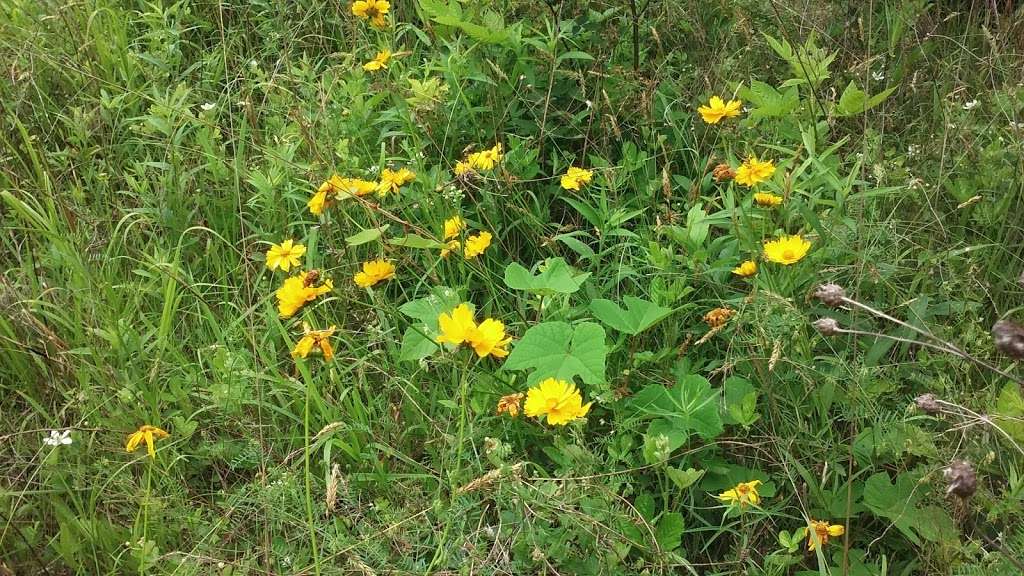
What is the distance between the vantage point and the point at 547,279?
1724mm

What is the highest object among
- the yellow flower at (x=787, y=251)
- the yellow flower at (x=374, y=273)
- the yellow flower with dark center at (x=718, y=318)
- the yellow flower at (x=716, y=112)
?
the yellow flower at (x=716, y=112)

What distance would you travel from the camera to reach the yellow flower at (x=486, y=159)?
2088 millimetres

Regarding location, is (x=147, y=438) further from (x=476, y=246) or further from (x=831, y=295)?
(x=831, y=295)

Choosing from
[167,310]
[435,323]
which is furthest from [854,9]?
[167,310]

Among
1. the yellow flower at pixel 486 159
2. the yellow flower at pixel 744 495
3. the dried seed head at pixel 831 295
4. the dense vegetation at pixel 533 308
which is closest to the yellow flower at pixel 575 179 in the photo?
the dense vegetation at pixel 533 308

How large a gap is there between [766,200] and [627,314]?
395mm

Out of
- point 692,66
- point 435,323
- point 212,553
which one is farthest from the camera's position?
point 692,66

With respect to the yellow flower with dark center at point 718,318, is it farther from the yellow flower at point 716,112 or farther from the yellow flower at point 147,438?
the yellow flower at point 147,438

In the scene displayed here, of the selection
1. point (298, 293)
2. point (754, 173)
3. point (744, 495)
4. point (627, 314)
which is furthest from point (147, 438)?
point (754, 173)

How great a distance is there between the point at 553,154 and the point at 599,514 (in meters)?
1.07

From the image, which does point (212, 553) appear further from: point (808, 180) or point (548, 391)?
point (808, 180)

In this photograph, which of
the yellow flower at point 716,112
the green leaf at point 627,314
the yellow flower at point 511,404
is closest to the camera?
the yellow flower at point 511,404

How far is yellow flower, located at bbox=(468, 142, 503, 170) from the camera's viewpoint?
6.85 ft

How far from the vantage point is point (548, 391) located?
1499 millimetres
